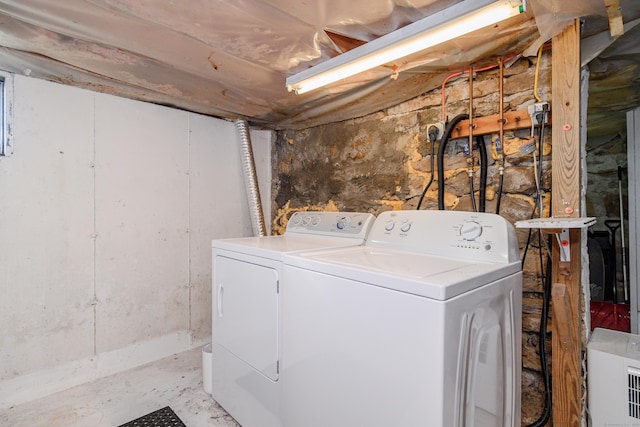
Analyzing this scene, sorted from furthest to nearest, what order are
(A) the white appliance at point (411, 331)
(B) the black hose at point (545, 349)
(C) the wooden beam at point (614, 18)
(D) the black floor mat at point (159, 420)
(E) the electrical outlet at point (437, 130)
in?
(E) the electrical outlet at point (437, 130) < (D) the black floor mat at point (159, 420) < (B) the black hose at point (545, 349) < (C) the wooden beam at point (614, 18) < (A) the white appliance at point (411, 331)

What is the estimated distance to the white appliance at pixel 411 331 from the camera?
93cm

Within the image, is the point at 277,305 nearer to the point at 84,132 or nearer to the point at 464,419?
the point at 464,419

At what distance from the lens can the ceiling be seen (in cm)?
127

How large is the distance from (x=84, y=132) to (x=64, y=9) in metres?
1.03

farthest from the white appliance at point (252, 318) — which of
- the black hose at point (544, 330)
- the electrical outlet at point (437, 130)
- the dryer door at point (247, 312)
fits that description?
the black hose at point (544, 330)

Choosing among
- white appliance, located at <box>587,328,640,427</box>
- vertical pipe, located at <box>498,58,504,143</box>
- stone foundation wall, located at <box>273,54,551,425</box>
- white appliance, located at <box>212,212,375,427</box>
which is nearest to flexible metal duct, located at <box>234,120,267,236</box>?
stone foundation wall, located at <box>273,54,551,425</box>

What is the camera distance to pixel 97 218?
2164mm

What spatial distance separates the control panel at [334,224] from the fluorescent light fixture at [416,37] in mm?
819

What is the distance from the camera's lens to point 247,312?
166 cm

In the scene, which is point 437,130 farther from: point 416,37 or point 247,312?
point 247,312

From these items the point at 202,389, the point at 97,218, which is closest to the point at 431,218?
the point at 202,389

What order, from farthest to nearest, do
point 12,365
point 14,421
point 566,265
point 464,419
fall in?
point 12,365 < point 14,421 < point 566,265 < point 464,419

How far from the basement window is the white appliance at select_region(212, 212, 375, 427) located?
1334mm

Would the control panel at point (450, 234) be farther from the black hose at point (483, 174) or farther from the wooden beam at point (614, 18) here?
the wooden beam at point (614, 18)
